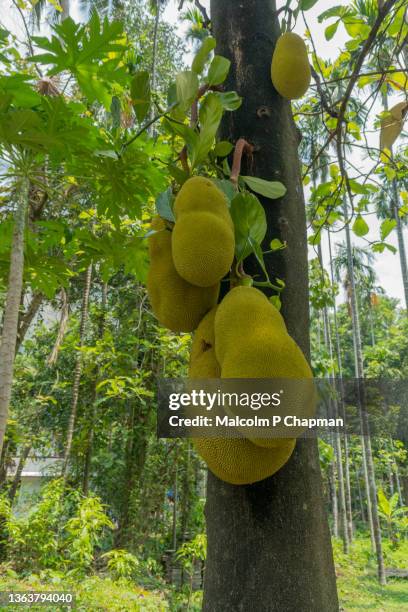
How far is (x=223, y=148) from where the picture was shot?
0.63 metres

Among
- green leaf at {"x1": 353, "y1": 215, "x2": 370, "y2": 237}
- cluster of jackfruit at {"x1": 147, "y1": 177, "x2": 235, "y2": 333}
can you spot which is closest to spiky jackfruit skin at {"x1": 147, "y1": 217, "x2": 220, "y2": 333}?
cluster of jackfruit at {"x1": 147, "y1": 177, "x2": 235, "y2": 333}

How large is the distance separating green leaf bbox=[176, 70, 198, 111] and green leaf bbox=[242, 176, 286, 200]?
0.52 feet

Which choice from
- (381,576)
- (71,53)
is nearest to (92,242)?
(71,53)

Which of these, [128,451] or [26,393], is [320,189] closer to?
[128,451]

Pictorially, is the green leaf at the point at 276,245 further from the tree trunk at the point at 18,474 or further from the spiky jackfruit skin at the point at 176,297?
the tree trunk at the point at 18,474

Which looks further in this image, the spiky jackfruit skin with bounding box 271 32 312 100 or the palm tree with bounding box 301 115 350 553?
the palm tree with bounding box 301 115 350 553

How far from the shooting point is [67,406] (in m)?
4.23

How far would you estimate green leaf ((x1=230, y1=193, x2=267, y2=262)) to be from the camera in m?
0.54

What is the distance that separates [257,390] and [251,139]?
1.39 ft

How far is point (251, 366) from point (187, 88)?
45 centimetres

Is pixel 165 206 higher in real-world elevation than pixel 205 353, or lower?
higher

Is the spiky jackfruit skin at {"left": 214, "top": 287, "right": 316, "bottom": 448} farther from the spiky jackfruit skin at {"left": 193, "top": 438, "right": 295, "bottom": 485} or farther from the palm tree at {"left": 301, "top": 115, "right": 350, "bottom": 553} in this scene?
the palm tree at {"left": 301, "top": 115, "right": 350, "bottom": 553}

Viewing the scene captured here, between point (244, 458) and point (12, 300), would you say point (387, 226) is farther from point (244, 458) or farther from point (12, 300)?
point (244, 458)

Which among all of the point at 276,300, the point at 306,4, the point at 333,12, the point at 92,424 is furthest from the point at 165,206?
the point at 92,424
